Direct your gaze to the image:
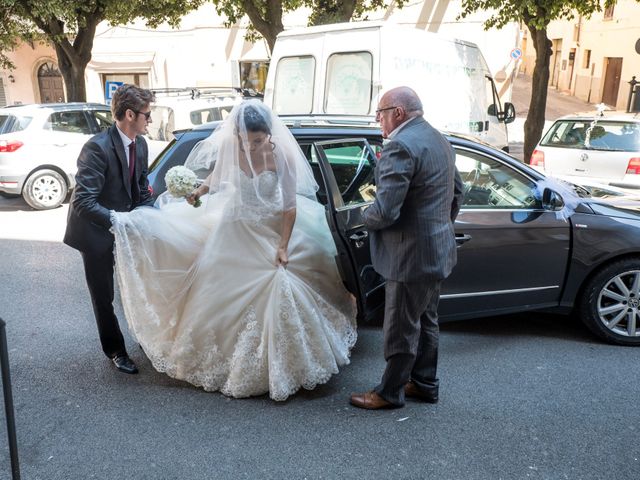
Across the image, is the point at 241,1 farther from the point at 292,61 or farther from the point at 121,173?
the point at 121,173

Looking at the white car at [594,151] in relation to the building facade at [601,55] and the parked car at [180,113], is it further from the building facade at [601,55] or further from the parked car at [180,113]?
the building facade at [601,55]

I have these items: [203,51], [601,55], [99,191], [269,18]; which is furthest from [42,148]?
[601,55]

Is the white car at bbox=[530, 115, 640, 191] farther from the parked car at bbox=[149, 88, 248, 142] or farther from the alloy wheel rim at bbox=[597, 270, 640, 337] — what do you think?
the parked car at bbox=[149, 88, 248, 142]

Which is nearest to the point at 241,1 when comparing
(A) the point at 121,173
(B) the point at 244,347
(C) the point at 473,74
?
(C) the point at 473,74

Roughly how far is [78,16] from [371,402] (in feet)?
42.7

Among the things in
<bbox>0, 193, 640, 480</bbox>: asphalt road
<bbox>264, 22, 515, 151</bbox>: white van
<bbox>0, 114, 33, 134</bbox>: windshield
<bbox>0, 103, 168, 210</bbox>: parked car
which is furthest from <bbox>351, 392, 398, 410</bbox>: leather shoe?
<bbox>0, 114, 33, 134</bbox>: windshield

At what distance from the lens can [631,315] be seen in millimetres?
4129

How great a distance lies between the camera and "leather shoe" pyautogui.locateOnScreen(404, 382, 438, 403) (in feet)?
11.3

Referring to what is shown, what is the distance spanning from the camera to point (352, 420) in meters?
3.28

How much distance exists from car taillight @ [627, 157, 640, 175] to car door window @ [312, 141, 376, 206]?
499 centimetres

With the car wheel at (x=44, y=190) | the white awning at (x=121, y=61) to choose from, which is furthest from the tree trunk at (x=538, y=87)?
the white awning at (x=121, y=61)

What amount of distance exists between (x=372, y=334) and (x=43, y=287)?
3.41 meters

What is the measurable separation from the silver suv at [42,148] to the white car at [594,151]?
7.53 meters

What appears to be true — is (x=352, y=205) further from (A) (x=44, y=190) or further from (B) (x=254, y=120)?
(A) (x=44, y=190)
